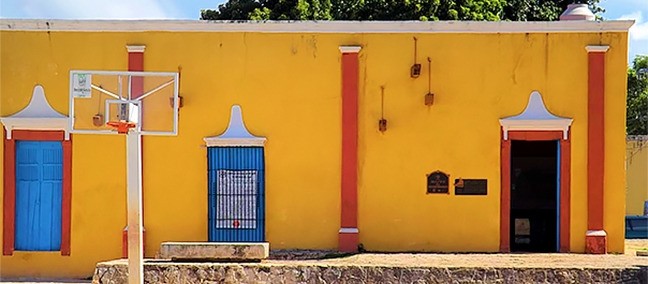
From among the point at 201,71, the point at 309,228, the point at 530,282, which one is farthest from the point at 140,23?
the point at 530,282

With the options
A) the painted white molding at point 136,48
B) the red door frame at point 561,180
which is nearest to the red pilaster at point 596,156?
the red door frame at point 561,180

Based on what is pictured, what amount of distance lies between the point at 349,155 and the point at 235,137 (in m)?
1.69

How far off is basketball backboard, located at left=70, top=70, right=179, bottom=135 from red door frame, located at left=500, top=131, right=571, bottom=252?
4947 millimetres

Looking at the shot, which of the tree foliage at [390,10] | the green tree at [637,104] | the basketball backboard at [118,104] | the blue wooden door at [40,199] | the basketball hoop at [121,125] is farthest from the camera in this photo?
the green tree at [637,104]

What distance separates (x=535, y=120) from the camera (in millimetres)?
11734

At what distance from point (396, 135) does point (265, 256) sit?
111 inches

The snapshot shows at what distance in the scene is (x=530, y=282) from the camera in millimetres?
9797

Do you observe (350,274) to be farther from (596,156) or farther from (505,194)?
(596,156)

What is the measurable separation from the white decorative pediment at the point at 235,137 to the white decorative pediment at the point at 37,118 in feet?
7.15

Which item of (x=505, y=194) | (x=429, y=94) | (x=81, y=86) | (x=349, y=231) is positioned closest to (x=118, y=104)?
(x=81, y=86)

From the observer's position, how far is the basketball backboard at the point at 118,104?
911cm

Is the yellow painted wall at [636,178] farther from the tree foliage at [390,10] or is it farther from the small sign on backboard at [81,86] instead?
the small sign on backboard at [81,86]

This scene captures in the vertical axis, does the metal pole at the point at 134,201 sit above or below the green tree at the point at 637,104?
below

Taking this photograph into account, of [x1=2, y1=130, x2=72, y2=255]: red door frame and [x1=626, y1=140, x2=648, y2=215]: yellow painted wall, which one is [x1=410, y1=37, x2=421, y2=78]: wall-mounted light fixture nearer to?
[x1=2, y1=130, x2=72, y2=255]: red door frame
